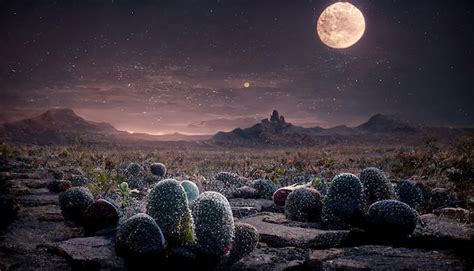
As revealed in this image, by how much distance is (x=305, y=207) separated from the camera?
5758 millimetres

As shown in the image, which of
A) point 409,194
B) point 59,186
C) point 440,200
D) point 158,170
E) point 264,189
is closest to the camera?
point 409,194

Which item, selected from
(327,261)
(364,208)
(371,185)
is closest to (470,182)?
(371,185)

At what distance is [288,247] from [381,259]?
105cm

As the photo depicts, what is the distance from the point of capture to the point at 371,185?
6031 millimetres

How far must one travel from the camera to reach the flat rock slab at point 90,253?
3.92 meters

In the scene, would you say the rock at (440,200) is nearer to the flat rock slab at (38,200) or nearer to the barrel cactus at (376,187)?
the barrel cactus at (376,187)

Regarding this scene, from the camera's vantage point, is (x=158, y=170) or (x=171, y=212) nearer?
(x=171, y=212)

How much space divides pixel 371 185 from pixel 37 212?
5.60m

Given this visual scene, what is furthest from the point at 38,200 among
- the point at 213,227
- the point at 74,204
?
the point at 213,227

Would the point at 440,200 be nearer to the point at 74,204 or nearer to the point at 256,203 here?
the point at 256,203

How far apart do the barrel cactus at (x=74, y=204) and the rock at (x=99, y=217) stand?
0.49 m

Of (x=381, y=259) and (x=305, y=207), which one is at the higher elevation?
(x=305, y=207)

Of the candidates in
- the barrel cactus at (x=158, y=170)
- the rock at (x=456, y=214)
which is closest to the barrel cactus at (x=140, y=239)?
the rock at (x=456, y=214)

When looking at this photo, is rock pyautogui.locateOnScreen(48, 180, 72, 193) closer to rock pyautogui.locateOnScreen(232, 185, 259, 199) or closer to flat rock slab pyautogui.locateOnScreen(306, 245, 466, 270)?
rock pyautogui.locateOnScreen(232, 185, 259, 199)
